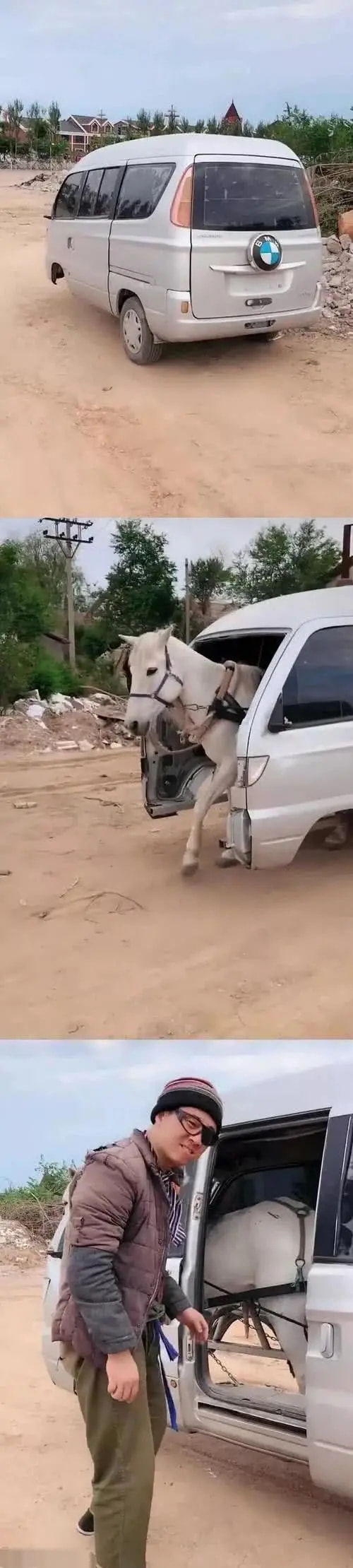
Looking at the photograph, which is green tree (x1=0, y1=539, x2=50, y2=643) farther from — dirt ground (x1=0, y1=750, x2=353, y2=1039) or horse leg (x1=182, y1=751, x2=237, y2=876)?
horse leg (x1=182, y1=751, x2=237, y2=876)

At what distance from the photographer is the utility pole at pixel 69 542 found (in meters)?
5.94

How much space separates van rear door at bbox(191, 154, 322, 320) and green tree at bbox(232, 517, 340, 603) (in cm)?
137

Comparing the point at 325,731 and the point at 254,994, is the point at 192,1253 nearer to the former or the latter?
the point at 254,994

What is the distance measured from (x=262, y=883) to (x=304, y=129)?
33.5 ft

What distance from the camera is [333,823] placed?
5797 mm

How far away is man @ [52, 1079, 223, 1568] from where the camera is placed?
94.6 inches

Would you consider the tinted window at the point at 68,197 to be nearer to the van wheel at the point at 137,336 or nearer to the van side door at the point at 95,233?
the van side door at the point at 95,233

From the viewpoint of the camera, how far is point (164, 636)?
17.0 ft

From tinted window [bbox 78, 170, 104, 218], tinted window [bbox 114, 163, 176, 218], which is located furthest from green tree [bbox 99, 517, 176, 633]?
tinted window [bbox 78, 170, 104, 218]

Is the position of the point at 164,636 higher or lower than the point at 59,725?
higher

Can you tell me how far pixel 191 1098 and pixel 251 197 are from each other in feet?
18.8

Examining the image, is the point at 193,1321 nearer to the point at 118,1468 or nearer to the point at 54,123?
the point at 118,1468

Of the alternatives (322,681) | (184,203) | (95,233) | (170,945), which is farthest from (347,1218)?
(95,233)

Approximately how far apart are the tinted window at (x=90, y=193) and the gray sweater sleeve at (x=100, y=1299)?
7.29 m
